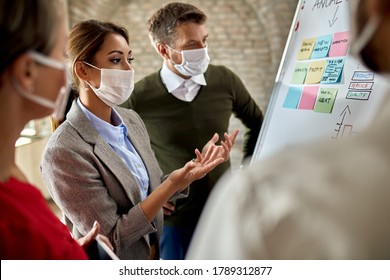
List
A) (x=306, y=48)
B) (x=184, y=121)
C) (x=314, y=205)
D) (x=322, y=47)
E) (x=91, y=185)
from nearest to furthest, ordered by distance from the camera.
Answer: (x=314, y=205), (x=91, y=185), (x=322, y=47), (x=306, y=48), (x=184, y=121)

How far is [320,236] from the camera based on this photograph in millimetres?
346

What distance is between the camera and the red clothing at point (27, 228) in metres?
0.73

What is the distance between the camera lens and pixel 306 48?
63.7 inches

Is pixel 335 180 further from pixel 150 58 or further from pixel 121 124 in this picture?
pixel 150 58

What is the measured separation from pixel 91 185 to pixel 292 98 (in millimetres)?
811

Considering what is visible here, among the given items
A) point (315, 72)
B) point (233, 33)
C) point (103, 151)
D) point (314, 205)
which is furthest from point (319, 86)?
point (233, 33)

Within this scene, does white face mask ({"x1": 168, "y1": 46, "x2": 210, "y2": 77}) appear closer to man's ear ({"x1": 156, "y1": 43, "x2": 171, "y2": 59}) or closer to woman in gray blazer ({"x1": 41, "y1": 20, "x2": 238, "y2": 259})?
man's ear ({"x1": 156, "y1": 43, "x2": 171, "y2": 59})

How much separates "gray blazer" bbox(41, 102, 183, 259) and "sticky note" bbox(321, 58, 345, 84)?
70cm

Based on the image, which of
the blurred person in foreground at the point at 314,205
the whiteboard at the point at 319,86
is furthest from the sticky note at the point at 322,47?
the blurred person in foreground at the point at 314,205

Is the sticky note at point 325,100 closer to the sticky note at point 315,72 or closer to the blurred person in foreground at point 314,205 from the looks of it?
the sticky note at point 315,72

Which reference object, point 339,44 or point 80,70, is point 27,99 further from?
point 339,44

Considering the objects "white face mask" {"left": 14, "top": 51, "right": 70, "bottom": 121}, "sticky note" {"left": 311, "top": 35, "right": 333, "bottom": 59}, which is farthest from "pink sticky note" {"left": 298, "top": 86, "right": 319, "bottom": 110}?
"white face mask" {"left": 14, "top": 51, "right": 70, "bottom": 121}

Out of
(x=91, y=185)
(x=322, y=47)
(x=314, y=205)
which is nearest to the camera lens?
(x=314, y=205)

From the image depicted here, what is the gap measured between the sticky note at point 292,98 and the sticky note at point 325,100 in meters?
0.13
